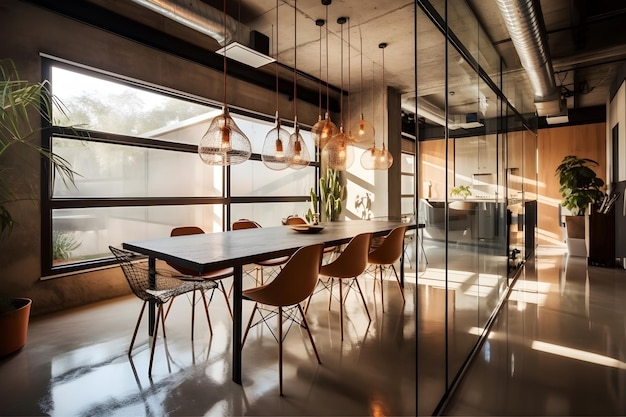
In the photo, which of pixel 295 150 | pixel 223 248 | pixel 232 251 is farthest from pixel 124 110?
pixel 232 251

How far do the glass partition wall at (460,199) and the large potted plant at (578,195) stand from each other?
2741 mm

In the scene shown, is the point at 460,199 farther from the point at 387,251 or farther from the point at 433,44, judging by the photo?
the point at 433,44

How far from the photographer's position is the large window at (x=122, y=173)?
11.6 feet

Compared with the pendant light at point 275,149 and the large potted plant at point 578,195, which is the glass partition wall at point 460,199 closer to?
the pendant light at point 275,149

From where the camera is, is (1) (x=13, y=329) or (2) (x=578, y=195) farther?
(2) (x=578, y=195)

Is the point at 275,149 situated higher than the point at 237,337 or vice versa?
the point at 275,149

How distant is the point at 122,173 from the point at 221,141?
197 centimetres

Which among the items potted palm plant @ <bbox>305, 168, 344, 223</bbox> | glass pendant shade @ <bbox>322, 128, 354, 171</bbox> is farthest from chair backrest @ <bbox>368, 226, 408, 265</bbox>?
potted palm plant @ <bbox>305, 168, 344, 223</bbox>

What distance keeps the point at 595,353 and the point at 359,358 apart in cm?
170

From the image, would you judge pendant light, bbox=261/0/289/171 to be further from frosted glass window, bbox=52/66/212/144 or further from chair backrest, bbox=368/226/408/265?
frosted glass window, bbox=52/66/212/144

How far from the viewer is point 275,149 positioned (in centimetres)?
323

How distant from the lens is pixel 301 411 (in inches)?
71.6

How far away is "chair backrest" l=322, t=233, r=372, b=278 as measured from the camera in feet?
9.20

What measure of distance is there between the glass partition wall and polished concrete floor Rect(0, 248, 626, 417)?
0.14 ft
